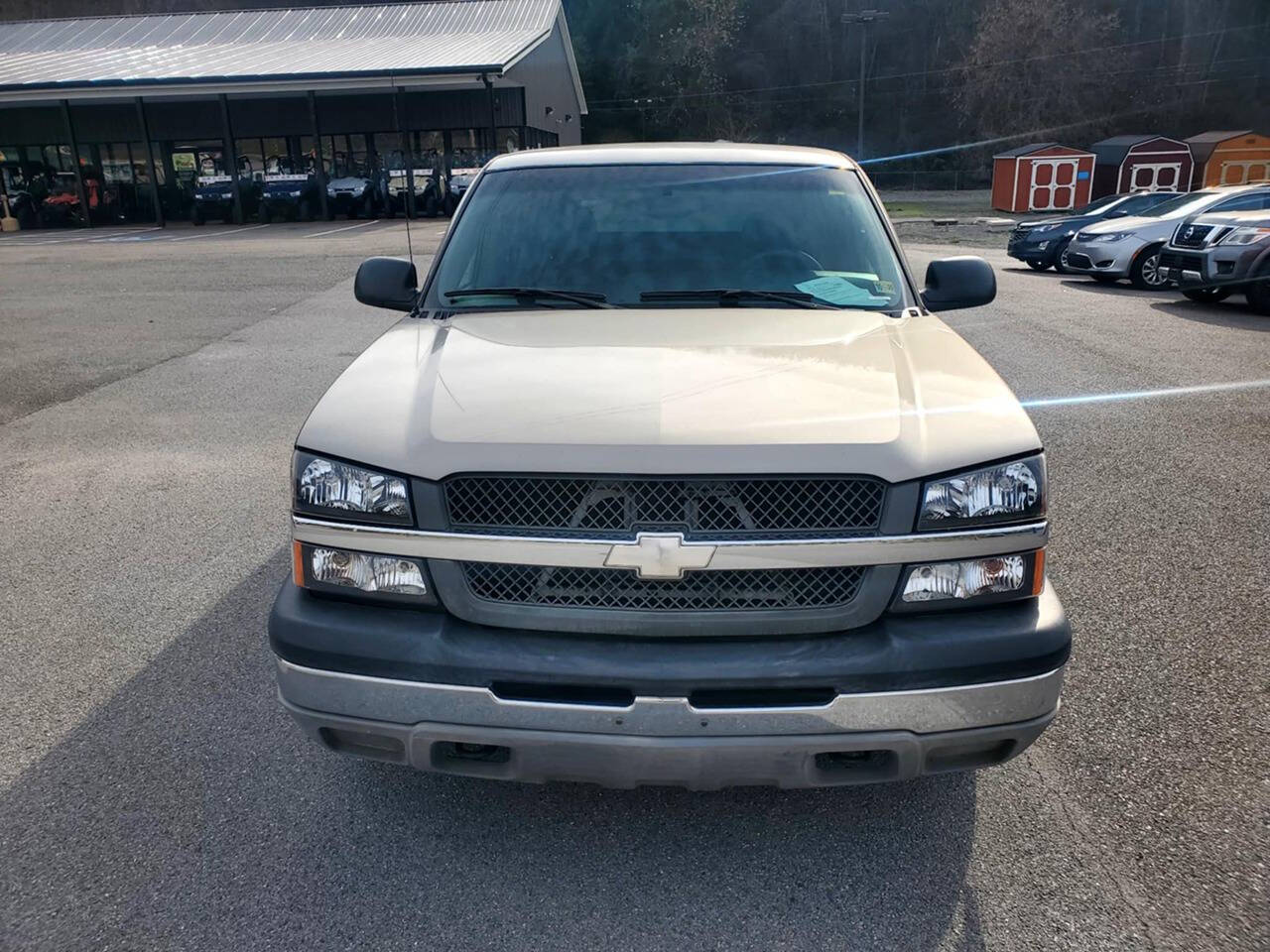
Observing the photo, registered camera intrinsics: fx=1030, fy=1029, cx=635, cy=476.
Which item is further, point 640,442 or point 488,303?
point 488,303

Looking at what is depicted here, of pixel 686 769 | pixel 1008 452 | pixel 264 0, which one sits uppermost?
pixel 264 0

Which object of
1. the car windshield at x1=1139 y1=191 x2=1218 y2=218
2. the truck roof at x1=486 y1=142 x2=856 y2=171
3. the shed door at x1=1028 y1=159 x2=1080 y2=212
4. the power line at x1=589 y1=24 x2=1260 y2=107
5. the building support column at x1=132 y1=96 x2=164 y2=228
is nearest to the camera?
the truck roof at x1=486 y1=142 x2=856 y2=171

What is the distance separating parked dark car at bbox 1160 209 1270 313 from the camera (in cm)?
1288

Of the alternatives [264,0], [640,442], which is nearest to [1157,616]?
[640,442]

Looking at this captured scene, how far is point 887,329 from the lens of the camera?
11.0 ft

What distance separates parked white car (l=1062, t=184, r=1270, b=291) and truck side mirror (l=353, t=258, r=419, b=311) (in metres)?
14.5

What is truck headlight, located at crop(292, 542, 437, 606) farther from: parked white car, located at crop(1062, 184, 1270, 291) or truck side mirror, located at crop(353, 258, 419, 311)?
parked white car, located at crop(1062, 184, 1270, 291)

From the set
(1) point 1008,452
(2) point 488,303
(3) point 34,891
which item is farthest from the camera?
(2) point 488,303

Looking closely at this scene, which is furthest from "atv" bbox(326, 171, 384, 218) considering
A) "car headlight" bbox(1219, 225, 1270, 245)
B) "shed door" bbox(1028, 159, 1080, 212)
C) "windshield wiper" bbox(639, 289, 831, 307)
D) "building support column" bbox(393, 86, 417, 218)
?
"windshield wiper" bbox(639, 289, 831, 307)

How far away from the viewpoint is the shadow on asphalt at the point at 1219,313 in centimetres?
1238

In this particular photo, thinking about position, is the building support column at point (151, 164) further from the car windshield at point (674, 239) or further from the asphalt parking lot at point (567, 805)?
the car windshield at point (674, 239)

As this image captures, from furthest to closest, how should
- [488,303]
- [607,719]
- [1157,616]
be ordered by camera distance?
[1157,616] → [488,303] → [607,719]

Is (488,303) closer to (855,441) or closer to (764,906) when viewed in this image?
(855,441)

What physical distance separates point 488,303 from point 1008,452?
6.34 ft
